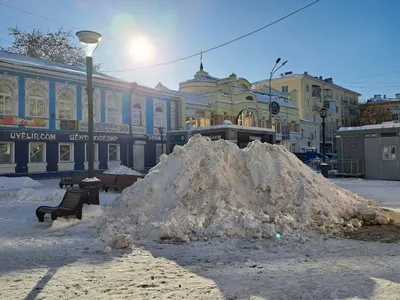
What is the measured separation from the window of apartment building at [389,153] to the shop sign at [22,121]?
2069 cm

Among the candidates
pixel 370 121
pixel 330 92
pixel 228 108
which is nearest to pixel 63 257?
pixel 228 108

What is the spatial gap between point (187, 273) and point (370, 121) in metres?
57.1

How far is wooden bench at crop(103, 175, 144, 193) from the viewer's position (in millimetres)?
14398

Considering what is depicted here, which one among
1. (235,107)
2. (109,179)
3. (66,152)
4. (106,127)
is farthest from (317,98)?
(109,179)

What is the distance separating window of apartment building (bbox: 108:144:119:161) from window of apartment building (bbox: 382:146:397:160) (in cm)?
1810

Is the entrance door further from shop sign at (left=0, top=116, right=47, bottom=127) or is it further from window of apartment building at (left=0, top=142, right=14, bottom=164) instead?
window of apartment building at (left=0, top=142, right=14, bottom=164)

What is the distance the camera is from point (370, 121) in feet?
179

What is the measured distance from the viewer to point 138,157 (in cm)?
2797

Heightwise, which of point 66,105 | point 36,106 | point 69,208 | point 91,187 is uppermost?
point 66,105

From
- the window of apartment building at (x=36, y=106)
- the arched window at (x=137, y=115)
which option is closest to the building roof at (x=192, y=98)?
the arched window at (x=137, y=115)

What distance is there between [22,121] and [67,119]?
9.90 ft

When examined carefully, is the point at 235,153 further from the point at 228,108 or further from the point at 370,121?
the point at 370,121

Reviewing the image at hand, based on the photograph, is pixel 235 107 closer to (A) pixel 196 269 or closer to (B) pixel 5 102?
(B) pixel 5 102

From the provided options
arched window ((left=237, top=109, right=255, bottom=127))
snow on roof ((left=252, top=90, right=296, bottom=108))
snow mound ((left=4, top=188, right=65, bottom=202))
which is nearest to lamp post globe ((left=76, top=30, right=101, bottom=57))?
snow mound ((left=4, top=188, right=65, bottom=202))
